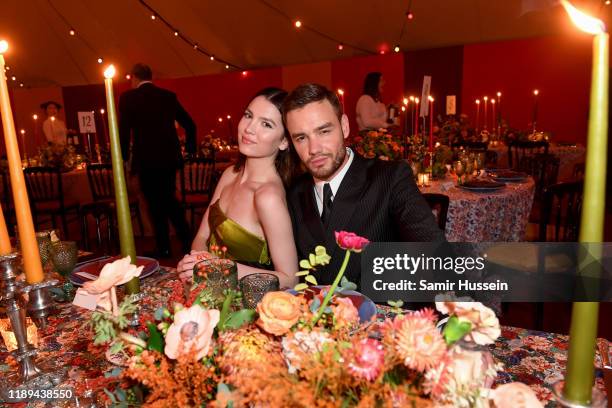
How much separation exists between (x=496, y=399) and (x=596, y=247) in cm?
24

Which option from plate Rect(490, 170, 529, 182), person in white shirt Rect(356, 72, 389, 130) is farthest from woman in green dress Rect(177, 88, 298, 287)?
person in white shirt Rect(356, 72, 389, 130)

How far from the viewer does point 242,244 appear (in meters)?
2.18

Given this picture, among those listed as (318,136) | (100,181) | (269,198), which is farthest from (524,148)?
(100,181)

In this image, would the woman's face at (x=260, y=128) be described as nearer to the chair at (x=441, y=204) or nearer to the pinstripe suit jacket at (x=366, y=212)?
the pinstripe suit jacket at (x=366, y=212)

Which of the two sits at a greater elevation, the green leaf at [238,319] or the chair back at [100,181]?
the green leaf at [238,319]

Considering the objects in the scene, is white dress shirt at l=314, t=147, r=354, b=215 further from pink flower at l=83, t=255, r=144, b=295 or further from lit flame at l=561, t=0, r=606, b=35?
lit flame at l=561, t=0, r=606, b=35

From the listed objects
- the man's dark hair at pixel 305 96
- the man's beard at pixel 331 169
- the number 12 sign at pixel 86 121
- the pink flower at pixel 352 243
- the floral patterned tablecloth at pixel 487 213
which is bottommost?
the floral patterned tablecloth at pixel 487 213

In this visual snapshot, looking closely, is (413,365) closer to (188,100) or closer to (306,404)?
(306,404)

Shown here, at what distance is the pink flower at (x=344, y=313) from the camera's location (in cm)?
72

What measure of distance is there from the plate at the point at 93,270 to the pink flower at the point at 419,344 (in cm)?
132

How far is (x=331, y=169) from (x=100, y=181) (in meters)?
4.98

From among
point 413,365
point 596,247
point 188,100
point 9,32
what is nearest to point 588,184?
point 596,247

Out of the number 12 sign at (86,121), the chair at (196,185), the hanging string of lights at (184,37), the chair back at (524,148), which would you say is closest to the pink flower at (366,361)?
the chair at (196,185)

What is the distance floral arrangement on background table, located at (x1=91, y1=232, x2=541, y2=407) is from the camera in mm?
590
